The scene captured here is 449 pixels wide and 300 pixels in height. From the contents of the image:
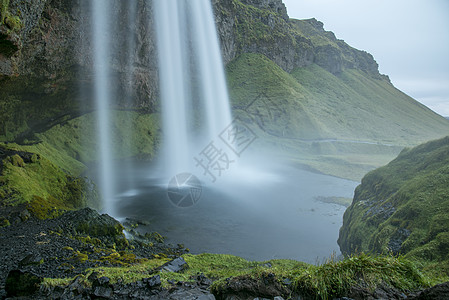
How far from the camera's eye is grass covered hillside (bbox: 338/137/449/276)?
7.94 meters

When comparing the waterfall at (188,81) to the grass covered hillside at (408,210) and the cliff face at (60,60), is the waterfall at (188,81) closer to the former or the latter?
the cliff face at (60,60)

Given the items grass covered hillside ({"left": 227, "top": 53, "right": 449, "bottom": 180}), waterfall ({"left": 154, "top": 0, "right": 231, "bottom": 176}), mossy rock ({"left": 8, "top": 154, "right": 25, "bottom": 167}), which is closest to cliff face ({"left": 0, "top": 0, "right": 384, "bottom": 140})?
waterfall ({"left": 154, "top": 0, "right": 231, "bottom": 176})

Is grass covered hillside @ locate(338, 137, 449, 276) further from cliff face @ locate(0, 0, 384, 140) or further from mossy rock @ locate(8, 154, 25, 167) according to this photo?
mossy rock @ locate(8, 154, 25, 167)

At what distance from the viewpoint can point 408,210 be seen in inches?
395

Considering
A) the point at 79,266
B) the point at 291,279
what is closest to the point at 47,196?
the point at 79,266

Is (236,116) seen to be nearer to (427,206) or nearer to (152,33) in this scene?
(152,33)

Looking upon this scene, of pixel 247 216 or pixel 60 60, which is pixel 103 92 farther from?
pixel 247 216

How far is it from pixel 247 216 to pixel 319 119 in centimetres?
5222

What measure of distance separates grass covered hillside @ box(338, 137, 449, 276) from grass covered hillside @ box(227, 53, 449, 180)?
25204 millimetres

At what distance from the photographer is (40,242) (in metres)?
9.31

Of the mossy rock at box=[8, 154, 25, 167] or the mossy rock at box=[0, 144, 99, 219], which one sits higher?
the mossy rock at box=[8, 154, 25, 167]

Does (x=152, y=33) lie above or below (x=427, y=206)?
above

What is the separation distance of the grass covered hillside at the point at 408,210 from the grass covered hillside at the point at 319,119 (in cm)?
2520

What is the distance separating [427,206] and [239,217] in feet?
39.8
